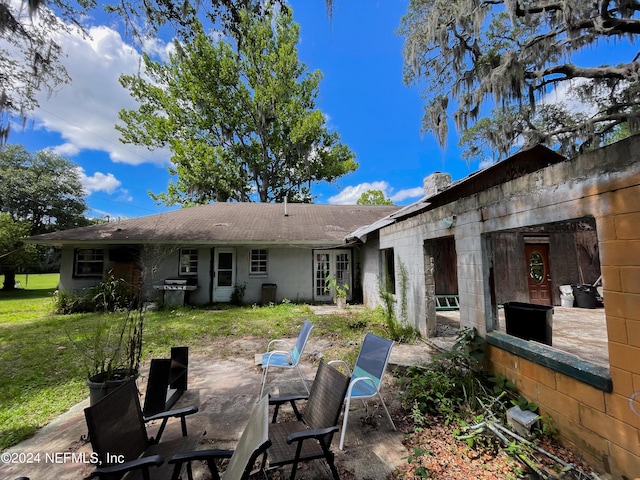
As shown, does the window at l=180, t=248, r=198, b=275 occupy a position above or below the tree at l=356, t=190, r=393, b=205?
below

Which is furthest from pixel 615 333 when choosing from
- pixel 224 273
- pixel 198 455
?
pixel 224 273

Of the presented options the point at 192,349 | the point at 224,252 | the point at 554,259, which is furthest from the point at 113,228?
the point at 554,259

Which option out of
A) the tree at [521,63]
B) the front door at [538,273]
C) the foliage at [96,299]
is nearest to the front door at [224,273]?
the foliage at [96,299]

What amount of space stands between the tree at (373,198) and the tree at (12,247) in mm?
29586

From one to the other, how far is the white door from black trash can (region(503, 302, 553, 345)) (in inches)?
332

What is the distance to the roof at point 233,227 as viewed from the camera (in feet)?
35.9

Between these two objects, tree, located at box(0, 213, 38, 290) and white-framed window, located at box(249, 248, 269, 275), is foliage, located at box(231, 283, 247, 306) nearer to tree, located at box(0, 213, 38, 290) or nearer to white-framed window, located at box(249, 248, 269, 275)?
white-framed window, located at box(249, 248, 269, 275)

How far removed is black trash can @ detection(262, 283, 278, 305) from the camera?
1151cm

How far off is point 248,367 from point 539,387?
4.12m

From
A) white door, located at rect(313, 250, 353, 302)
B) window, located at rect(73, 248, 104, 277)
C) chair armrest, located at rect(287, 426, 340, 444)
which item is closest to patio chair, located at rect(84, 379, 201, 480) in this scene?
chair armrest, located at rect(287, 426, 340, 444)

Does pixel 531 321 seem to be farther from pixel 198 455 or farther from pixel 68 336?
pixel 68 336

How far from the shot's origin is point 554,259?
9.49m

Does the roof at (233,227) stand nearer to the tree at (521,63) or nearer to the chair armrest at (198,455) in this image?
the tree at (521,63)

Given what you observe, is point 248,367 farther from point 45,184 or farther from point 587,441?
point 45,184
